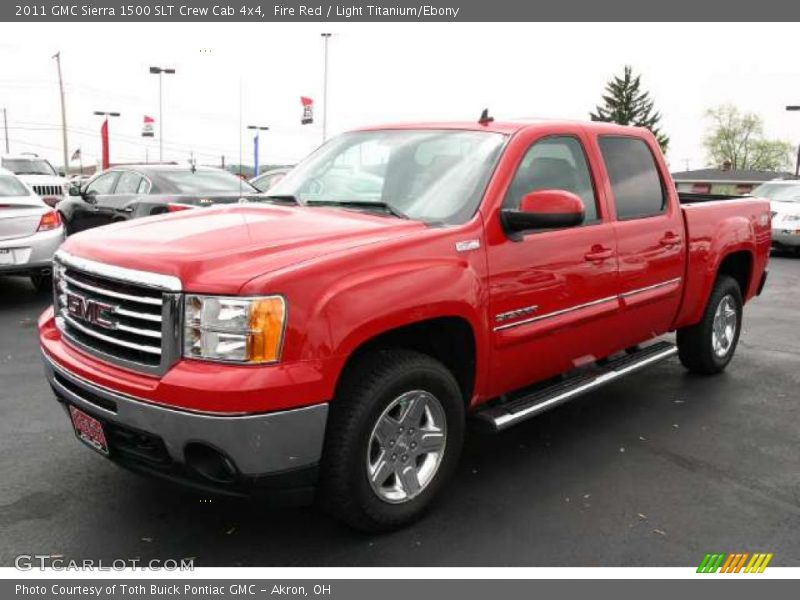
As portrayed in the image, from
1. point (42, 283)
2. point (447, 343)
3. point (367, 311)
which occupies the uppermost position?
point (367, 311)

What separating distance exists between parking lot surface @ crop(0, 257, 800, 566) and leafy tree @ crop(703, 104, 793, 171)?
87746 millimetres

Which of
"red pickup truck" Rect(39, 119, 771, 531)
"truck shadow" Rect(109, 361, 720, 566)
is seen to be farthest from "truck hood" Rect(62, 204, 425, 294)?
"truck shadow" Rect(109, 361, 720, 566)

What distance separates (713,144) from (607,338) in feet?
297

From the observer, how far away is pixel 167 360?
2855 mm

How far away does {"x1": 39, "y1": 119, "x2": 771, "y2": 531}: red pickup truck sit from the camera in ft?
9.19

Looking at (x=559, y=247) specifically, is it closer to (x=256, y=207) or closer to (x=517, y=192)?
(x=517, y=192)

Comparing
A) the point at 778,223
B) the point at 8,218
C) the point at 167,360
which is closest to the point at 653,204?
the point at 167,360

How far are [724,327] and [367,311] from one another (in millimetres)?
4107

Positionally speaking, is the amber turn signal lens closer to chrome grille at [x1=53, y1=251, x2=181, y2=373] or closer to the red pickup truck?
the red pickup truck

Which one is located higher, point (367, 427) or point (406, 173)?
point (406, 173)

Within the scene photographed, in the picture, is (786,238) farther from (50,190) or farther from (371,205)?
(50,190)

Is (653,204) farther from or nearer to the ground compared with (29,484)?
farther from the ground

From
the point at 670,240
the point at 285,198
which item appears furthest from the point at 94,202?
the point at 670,240

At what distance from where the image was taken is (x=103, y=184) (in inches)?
441
